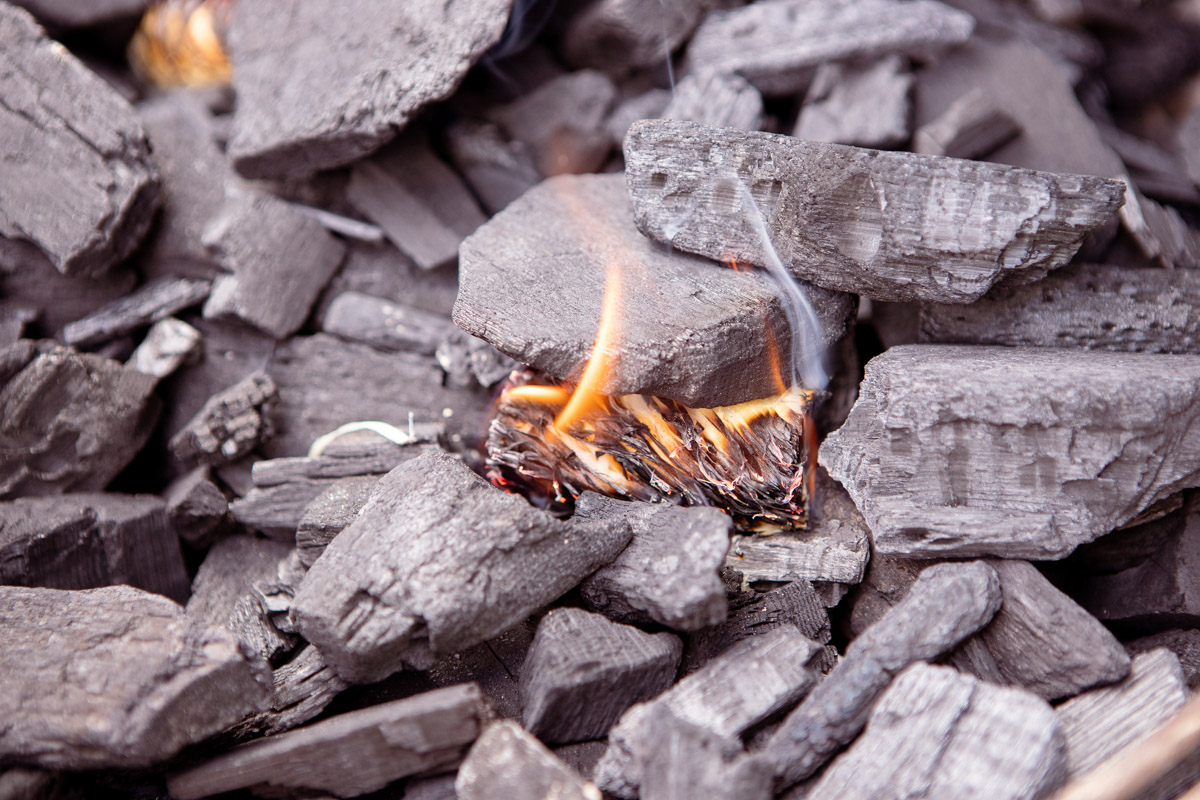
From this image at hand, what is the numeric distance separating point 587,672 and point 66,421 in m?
1.89

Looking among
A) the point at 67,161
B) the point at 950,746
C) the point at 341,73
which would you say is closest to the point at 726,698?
the point at 950,746

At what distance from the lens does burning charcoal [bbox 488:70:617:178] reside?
2.87 metres

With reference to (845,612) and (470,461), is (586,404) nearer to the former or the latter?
(470,461)

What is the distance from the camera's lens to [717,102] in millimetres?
2744

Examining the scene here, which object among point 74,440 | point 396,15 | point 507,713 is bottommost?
point 507,713

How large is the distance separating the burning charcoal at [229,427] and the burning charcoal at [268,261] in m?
0.27

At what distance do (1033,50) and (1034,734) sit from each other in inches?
105

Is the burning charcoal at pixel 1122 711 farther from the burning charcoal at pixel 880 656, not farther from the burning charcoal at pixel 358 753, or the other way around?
the burning charcoal at pixel 358 753

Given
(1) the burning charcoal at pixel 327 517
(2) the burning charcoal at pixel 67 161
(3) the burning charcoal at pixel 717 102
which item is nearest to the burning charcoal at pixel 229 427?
(1) the burning charcoal at pixel 327 517

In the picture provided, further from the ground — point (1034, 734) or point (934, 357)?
point (934, 357)

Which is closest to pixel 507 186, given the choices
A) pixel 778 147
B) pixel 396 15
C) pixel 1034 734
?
pixel 396 15

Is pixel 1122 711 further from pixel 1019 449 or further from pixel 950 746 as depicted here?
pixel 1019 449

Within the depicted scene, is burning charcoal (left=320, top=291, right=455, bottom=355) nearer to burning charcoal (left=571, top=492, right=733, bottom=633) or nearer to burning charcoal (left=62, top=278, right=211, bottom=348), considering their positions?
burning charcoal (left=62, top=278, right=211, bottom=348)

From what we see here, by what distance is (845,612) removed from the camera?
2.13m
